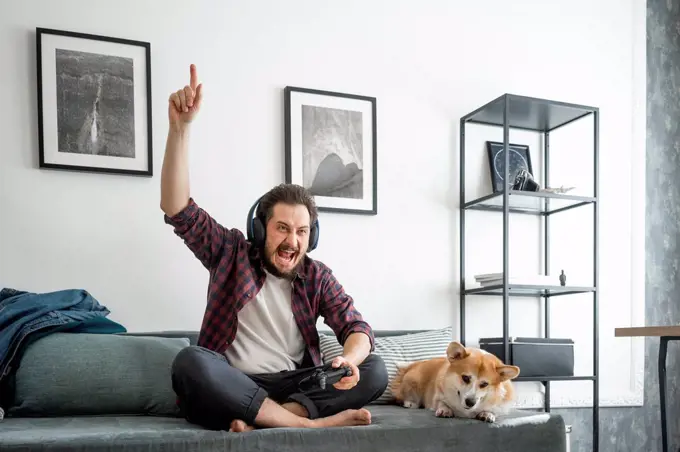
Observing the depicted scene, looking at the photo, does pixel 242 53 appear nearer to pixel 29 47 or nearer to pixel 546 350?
pixel 29 47

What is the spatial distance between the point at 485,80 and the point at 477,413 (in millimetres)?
1786

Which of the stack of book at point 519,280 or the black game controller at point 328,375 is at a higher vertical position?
the stack of book at point 519,280

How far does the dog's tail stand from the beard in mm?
613

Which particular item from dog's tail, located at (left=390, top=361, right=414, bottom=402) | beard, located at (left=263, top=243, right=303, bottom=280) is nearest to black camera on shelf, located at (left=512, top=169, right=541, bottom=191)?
dog's tail, located at (left=390, top=361, right=414, bottom=402)

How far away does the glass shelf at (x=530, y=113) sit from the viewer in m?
3.02

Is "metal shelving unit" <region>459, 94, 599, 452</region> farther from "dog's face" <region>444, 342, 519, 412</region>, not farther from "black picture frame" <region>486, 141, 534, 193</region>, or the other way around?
"dog's face" <region>444, 342, 519, 412</region>

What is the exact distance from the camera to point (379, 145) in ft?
10.1

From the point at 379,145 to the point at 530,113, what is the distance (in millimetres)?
709

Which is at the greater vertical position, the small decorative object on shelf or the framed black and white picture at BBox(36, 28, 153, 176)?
the framed black and white picture at BBox(36, 28, 153, 176)

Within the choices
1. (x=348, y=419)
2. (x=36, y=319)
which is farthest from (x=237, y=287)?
(x=36, y=319)

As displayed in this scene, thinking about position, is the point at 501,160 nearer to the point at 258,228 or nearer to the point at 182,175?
the point at 258,228

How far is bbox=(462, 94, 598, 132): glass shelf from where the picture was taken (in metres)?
3.02

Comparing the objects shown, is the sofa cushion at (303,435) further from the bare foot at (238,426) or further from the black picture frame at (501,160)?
the black picture frame at (501,160)

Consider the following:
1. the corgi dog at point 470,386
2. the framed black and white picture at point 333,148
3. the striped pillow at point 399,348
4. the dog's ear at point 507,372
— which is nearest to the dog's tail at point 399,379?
the striped pillow at point 399,348
